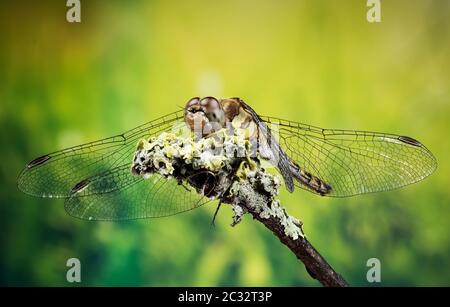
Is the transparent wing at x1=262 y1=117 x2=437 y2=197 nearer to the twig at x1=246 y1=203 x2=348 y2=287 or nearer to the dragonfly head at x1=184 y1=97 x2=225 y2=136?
the dragonfly head at x1=184 y1=97 x2=225 y2=136

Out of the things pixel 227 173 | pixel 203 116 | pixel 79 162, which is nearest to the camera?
pixel 227 173

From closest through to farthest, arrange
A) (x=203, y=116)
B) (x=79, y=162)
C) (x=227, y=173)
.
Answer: (x=227, y=173) → (x=203, y=116) → (x=79, y=162)

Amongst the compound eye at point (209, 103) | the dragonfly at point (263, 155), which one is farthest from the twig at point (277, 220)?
the compound eye at point (209, 103)

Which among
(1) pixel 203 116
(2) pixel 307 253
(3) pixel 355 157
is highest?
(1) pixel 203 116

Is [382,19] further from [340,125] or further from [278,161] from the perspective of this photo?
[278,161]

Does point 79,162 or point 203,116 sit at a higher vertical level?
point 203,116

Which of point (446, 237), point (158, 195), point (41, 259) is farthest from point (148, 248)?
point (446, 237)

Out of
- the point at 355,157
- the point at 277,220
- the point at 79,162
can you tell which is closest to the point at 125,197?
the point at 79,162

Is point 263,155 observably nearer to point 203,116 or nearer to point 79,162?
point 203,116
